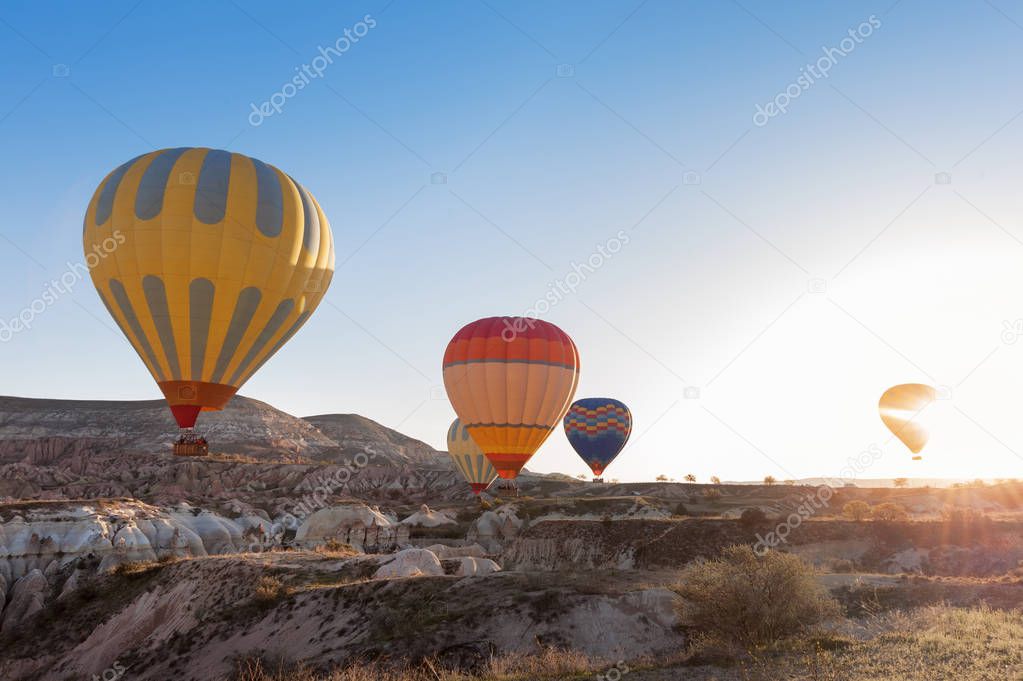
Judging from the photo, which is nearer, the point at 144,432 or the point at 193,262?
the point at 193,262

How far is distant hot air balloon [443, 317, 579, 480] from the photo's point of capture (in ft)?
150

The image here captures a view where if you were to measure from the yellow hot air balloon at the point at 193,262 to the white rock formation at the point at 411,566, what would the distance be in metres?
13.3

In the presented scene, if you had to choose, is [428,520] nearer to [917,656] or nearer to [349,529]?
[349,529]

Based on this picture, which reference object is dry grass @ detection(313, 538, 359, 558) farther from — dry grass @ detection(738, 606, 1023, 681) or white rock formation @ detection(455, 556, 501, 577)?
dry grass @ detection(738, 606, 1023, 681)

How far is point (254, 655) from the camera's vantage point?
19984 millimetres

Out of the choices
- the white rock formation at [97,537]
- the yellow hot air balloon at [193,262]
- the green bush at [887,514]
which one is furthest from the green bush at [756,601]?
the white rock formation at [97,537]

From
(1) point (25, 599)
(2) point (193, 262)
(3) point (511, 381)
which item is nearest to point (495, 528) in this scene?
(3) point (511, 381)

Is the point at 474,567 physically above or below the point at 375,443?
below

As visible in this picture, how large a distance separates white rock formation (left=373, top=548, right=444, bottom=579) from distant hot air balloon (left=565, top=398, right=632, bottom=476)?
5437 centimetres

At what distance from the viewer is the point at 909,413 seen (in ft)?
242

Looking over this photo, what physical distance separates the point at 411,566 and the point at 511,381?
74.7 feet

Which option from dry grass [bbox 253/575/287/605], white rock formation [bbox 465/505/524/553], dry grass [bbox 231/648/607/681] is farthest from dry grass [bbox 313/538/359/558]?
dry grass [bbox 231/648/607/681]

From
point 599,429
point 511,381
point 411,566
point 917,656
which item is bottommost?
point 917,656

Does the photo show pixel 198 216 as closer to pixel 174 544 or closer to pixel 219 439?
pixel 174 544
